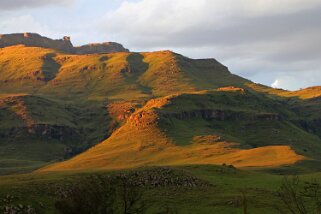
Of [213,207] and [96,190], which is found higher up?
[96,190]

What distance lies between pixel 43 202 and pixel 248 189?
34986 mm

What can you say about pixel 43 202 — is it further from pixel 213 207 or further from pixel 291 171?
pixel 291 171

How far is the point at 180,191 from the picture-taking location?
8919 cm

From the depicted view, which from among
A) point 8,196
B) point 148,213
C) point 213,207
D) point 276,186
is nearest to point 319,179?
point 276,186

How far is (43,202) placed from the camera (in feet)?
252

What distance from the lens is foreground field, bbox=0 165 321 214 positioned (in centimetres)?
7750

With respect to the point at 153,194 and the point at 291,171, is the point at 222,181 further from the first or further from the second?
the point at 291,171

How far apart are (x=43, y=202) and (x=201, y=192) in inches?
1040

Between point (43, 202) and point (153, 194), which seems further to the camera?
point (153, 194)

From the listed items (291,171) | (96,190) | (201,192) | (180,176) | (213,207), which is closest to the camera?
(96,190)

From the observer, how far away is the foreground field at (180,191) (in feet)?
254

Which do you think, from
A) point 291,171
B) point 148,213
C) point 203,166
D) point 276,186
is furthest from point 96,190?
point 291,171

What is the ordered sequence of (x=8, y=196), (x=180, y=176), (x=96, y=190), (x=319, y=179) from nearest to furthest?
(x=96, y=190) < (x=8, y=196) < (x=180, y=176) < (x=319, y=179)

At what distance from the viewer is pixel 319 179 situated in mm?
110688
